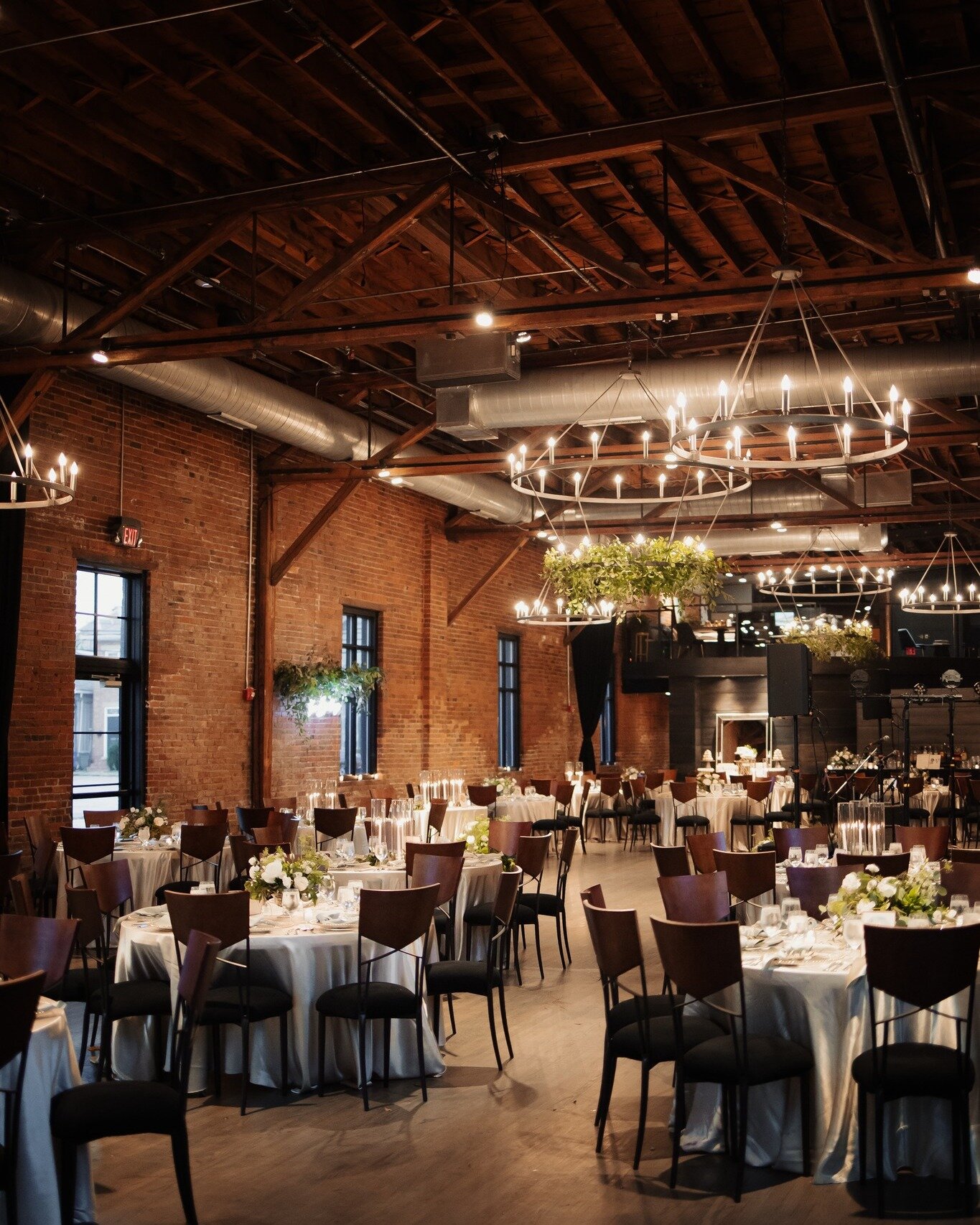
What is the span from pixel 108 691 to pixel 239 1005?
258 inches

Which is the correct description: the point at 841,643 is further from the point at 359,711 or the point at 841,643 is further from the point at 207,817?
the point at 207,817

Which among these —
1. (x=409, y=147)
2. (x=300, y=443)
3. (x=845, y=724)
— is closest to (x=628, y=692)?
(x=845, y=724)

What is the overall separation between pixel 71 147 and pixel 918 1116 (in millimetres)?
7427

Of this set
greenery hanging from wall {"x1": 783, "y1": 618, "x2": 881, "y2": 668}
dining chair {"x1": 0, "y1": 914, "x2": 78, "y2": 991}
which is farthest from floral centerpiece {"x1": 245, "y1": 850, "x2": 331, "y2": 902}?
greenery hanging from wall {"x1": 783, "y1": 618, "x2": 881, "y2": 668}

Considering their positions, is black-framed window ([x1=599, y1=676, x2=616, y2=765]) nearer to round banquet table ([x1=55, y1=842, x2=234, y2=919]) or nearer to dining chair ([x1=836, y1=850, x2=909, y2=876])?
round banquet table ([x1=55, y1=842, x2=234, y2=919])

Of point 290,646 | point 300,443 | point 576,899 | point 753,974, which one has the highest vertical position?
point 300,443

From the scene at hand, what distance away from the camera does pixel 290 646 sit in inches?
554

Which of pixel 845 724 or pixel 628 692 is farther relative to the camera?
pixel 628 692

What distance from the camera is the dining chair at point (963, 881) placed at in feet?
20.5

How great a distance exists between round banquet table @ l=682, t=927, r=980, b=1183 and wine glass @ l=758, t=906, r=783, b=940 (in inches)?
18.9

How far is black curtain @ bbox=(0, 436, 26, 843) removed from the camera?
9.71 m

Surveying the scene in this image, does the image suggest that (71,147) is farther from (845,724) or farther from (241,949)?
(845,724)

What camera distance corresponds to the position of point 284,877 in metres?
6.37

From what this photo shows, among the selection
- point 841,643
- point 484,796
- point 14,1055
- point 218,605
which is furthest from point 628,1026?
point 841,643
